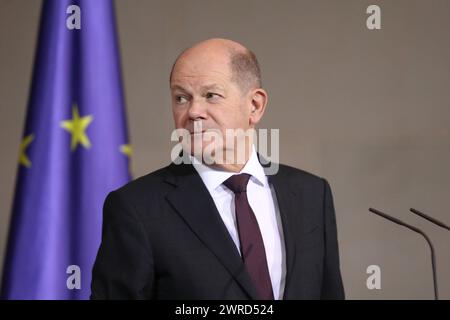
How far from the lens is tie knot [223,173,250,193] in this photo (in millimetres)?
1724

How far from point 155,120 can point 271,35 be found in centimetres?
72

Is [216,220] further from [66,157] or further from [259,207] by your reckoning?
[66,157]

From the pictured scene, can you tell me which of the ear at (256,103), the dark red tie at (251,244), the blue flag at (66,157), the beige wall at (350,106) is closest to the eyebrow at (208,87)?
the ear at (256,103)

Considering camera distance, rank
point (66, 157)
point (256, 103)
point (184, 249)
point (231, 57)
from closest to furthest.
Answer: point (184, 249) → point (231, 57) → point (256, 103) → point (66, 157)

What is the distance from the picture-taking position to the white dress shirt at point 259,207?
1646 mm

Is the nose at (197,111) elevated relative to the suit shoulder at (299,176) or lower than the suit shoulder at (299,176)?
elevated

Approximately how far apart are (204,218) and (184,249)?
0.30 feet

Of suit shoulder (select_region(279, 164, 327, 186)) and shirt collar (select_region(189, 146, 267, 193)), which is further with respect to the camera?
suit shoulder (select_region(279, 164, 327, 186))

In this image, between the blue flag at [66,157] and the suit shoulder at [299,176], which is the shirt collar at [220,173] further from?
the blue flag at [66,157]

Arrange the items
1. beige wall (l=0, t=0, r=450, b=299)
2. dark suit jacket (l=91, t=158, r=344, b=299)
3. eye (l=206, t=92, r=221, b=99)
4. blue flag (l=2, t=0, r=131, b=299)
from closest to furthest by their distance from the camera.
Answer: dark suit jacket (l=91, t=158, r=344, b=299), eye (l=206, t=92, r=221, b=99), blue flag (l=2, t=0, r=131, b=299), beige wall (l=0, t=0, r=450, b=299)

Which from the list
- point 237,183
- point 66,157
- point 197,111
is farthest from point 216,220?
point 66,157

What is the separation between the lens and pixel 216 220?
5.34ft

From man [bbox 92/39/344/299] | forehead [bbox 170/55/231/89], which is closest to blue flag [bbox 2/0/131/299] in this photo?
man [bbox 92/39/344/299]

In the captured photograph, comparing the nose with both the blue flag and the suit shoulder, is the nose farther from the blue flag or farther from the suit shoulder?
the blue flag
